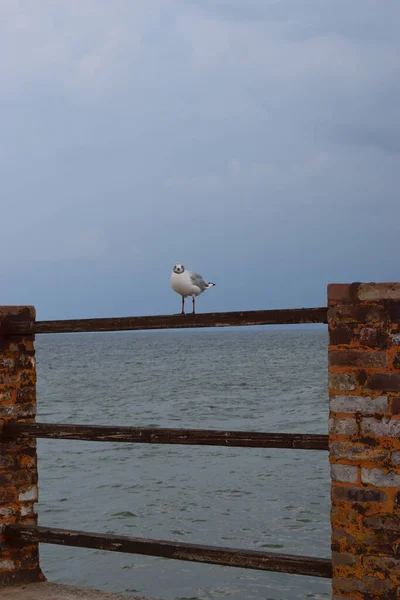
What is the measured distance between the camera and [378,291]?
3.92 m

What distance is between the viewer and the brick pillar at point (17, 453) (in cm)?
505

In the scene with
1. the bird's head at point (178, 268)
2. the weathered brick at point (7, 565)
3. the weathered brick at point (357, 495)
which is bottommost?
the weathered brick at point (7, 565)

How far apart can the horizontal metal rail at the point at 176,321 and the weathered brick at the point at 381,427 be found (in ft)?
1.93

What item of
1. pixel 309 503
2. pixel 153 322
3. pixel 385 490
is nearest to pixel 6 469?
pixel 153 322

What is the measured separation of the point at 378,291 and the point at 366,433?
749mm

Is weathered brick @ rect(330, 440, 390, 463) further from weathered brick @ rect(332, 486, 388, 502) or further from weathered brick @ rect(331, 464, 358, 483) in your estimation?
weathered brick @ rect(332, 486, 388, 502)

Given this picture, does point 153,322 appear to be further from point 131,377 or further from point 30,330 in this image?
point 131,377

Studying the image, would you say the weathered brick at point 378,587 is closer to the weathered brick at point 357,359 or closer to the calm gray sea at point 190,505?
the weathered brick at point 357,359

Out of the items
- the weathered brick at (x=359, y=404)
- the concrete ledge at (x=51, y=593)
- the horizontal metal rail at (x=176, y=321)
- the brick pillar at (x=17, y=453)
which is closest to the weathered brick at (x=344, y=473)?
the weathered brick at (x=359, y=404)

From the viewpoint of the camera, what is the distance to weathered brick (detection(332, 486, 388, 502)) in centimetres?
391

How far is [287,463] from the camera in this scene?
Result: 15.5m

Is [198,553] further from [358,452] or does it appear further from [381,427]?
[381,427]

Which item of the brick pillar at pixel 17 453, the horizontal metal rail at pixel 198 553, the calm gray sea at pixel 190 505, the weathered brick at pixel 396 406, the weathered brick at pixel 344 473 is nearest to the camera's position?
the weathered brick at pixel 396 406

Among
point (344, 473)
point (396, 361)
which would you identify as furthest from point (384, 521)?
point (396, 361)
